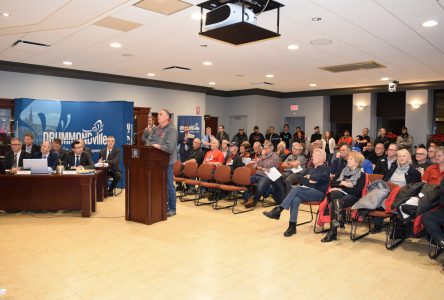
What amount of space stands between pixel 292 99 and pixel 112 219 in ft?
36.3

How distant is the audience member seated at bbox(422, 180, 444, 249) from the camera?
4.20 metres

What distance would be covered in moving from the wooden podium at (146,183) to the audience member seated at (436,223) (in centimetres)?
360

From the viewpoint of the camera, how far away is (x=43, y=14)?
5535 mm

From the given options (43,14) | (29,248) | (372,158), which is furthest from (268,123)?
(29,248)

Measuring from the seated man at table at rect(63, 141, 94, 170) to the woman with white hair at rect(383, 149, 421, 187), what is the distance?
520 centimetres

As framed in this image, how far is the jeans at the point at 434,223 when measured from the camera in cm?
420

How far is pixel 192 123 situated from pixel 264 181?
6037mm

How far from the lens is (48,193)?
642 cm

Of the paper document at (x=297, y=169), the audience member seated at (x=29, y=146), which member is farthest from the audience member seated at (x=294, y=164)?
the audience member seated at (x=29, y=146)

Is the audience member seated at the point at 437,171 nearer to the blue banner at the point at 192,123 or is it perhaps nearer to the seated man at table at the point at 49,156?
the seated man at table at the point at 49,156

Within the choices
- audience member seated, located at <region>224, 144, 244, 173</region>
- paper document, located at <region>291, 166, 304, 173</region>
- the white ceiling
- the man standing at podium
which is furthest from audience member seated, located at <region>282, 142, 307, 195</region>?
the man standing at podium

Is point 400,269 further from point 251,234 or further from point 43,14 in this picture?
point 43,14

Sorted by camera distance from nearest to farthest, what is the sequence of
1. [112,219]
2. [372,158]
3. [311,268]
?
[311,268], [112,219], [372,158]

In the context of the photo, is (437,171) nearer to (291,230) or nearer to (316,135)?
(291,230)
